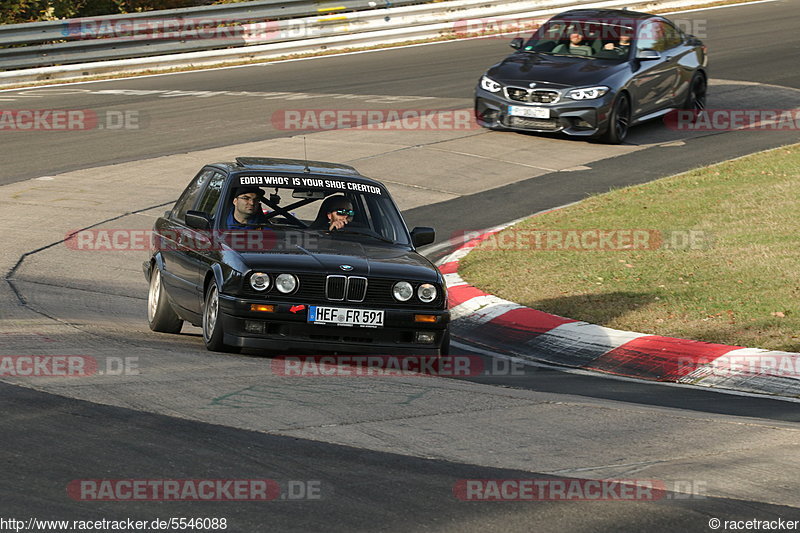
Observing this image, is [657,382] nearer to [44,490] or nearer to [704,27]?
[44,490]

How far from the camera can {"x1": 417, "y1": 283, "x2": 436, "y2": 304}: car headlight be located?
868 cm

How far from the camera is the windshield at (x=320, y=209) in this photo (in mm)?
9508

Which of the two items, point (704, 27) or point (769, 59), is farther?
point (704, 27)

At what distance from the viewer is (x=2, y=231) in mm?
13609

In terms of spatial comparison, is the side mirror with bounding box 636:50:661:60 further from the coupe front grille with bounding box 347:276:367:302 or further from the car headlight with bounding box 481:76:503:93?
the coupe front grille with bounding box 347:276:367:302

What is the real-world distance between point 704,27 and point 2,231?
19.9 metres

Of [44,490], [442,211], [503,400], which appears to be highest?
[44,490]

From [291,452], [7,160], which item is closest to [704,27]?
[7,160]

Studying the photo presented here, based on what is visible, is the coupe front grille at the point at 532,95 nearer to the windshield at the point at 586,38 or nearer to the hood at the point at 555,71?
the hood at the point at 555,71

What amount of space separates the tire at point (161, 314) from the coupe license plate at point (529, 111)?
8.89 meters

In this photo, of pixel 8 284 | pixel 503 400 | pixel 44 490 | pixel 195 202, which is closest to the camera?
pixel 44 490

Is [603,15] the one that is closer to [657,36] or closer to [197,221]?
[657,36]

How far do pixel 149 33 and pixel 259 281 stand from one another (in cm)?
1850

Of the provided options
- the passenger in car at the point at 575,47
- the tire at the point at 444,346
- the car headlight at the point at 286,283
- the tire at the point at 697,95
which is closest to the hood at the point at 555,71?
the passenger in car at the point at 575,47
